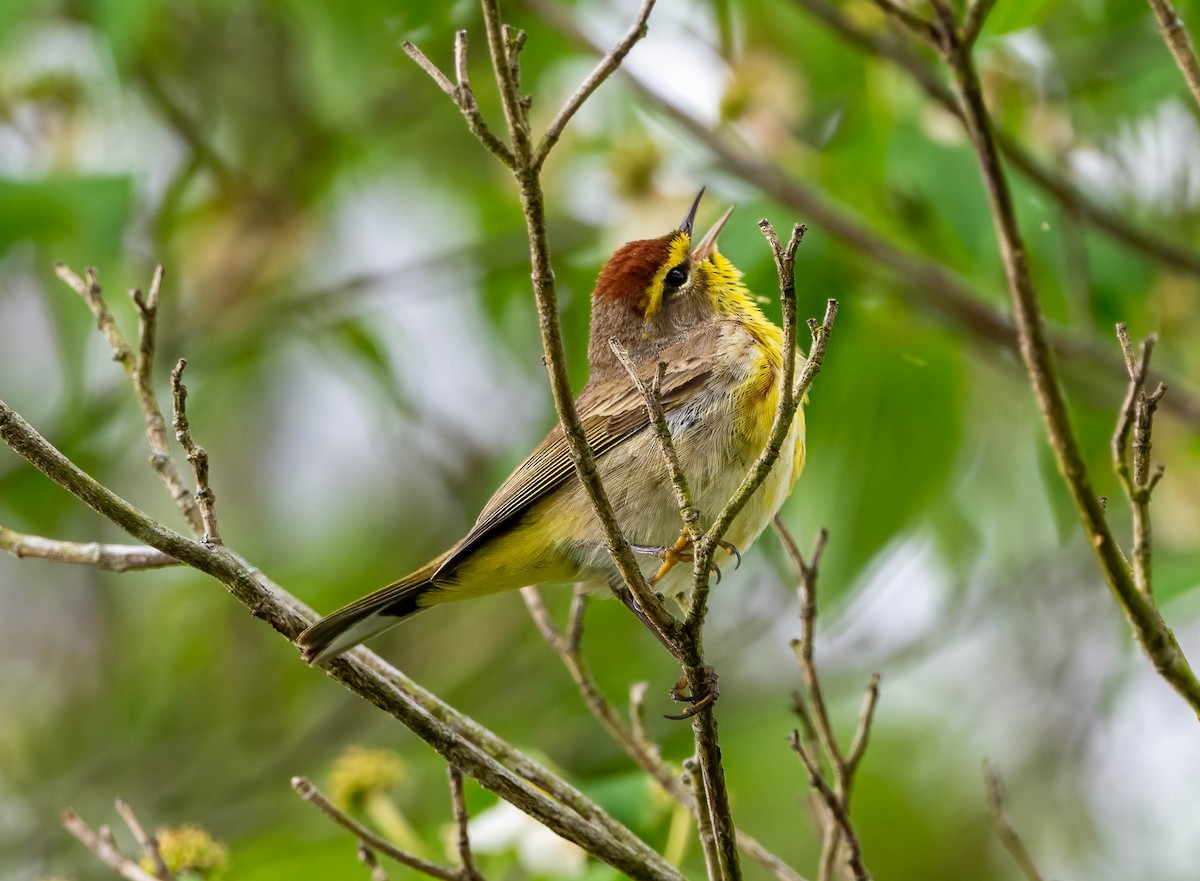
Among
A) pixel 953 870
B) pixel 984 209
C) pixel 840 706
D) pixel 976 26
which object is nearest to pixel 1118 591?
pixel 976 26

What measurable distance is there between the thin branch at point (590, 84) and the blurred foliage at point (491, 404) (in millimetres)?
1903

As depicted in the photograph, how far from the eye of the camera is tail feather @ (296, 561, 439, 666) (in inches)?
122

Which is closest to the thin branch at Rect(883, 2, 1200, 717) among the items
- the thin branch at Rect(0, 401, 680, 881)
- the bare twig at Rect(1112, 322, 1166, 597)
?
the bare twig at Rect(1112, 322, 1166, 597)

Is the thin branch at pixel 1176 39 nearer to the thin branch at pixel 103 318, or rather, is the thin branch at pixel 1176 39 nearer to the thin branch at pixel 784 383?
the thin branch at pixel 784 383

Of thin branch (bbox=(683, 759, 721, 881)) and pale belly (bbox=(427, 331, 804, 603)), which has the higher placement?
pale belly (bbox=(427, 331, 804, 603))

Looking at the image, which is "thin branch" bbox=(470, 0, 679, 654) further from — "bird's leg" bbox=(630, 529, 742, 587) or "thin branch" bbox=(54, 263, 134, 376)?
"thin branch" bbox=(54, 263, 134, 376)

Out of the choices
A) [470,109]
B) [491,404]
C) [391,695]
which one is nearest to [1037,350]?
[470,109]

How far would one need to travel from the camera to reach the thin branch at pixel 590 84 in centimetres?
239

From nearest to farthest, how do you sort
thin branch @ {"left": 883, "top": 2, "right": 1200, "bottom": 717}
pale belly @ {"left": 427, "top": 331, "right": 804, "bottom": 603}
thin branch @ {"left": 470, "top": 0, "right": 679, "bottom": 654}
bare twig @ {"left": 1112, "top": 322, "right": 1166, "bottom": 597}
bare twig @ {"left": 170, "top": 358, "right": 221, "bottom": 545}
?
thin branch @ {"left": 883, "top": 2, "right": 1200, "bottom": 717} < thin branch @ {"left": 470, "top": 0, "right": 679, "bottom": 654} < bare twig @ {"left": 1112, "top": 322, "right": 1166, "bottom": 597} < bare twig @ {"left": 170, "top": 358, "right": 221, "bottom": 545} < pale belly @ {"left": 427, "top": 331, "right": 804, "bottom": 603}

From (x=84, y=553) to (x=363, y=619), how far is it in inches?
26.4

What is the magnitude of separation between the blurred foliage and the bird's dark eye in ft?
1.10

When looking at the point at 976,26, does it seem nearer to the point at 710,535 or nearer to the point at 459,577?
the point at 710,535

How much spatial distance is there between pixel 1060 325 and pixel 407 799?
3856mm

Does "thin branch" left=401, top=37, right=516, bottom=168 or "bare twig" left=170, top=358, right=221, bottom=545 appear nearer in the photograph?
"thin branch" left=401, top=37, right=516, bottom=168
